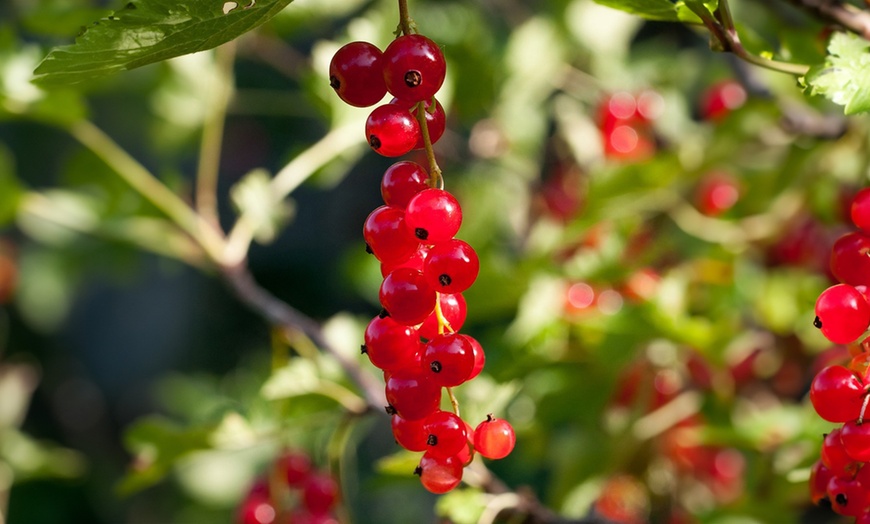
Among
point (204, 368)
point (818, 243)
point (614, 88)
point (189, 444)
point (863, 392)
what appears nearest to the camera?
point (863, 392)

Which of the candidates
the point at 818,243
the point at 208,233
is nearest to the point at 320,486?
the point at 208,233

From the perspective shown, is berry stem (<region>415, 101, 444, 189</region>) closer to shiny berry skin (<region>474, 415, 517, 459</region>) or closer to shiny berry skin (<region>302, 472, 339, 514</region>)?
shiny berry skin (<region>474, 415, 517, 459</region>)

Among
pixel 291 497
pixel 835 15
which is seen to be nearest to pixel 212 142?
pixel 291 497

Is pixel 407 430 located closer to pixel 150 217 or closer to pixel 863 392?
pixel 863 392

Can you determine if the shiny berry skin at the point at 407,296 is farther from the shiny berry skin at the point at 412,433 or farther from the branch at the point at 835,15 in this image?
the branch at the point at 835,15

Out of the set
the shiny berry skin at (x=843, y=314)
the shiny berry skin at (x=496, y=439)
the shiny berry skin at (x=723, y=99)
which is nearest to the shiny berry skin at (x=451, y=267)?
the shiny berry skin at (x=496, y=439)

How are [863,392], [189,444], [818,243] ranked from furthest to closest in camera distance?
[818,243] < [189,444] < [863,392]

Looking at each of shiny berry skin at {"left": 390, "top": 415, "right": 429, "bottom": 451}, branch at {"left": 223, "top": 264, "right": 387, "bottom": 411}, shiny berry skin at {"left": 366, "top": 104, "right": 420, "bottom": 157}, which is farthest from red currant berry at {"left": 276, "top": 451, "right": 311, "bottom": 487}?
shiny berry skin at {"left": 366, "top": 104, "right": 420, "bottom": 157}
